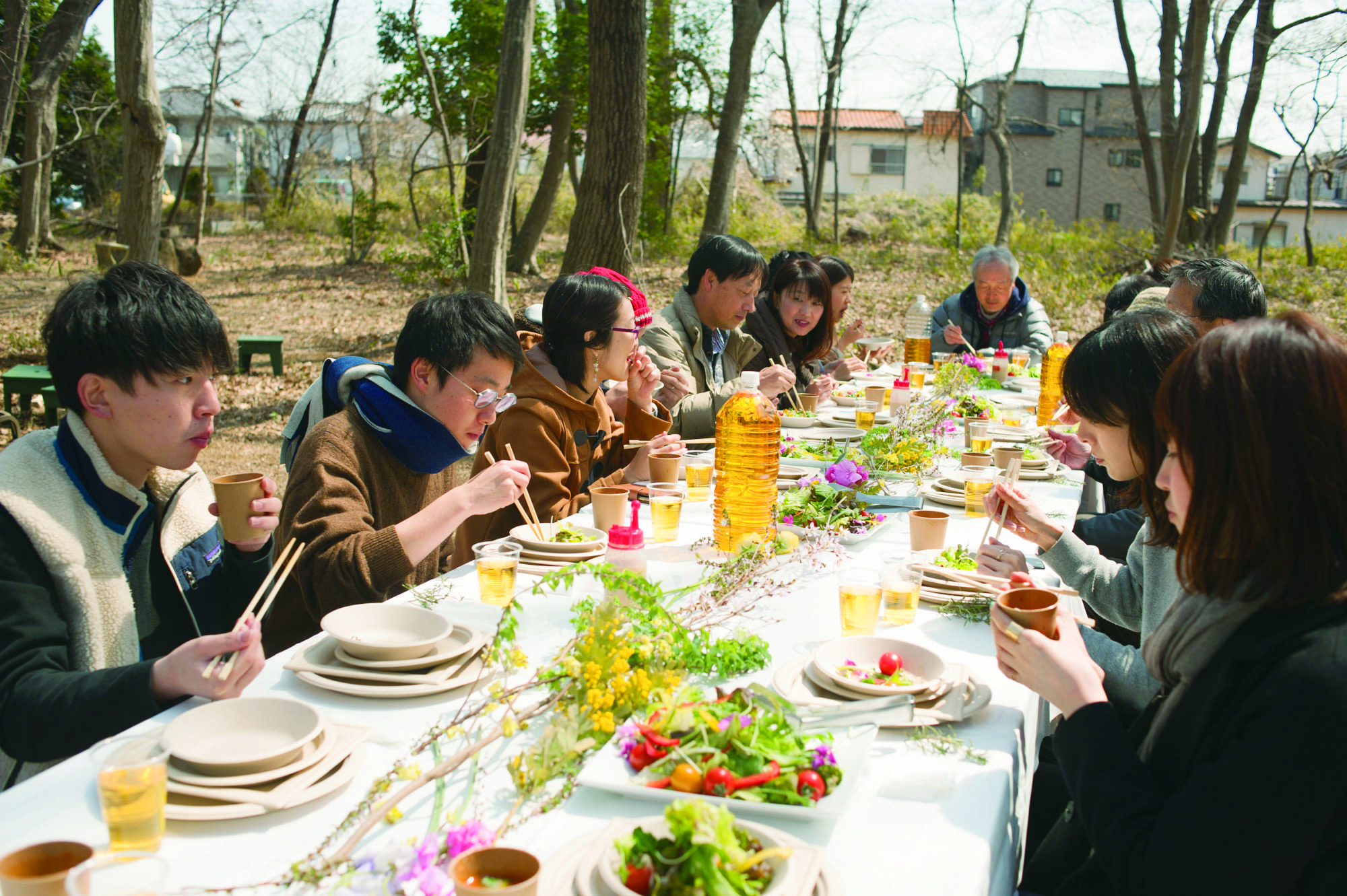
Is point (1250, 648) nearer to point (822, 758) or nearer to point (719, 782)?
point (822, 758)

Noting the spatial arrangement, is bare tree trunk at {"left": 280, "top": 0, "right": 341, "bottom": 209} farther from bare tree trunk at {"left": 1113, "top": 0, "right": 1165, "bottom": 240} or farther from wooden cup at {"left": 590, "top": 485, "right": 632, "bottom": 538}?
wooden cup at {"left": 590, "top": 485, "right": 632, "bottom": 538}

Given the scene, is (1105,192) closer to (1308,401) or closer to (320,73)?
(320,73)

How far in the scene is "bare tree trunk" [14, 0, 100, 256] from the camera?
858 cm

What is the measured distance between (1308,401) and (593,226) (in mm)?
6147

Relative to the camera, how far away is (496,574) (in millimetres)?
2166

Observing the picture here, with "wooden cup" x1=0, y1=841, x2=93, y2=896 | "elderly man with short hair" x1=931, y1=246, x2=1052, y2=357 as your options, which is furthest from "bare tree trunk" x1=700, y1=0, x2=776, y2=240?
"wooden cup" x1=0, y1=841, x2=93, y2=896

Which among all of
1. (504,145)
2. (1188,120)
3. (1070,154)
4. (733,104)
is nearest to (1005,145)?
(1188,120)

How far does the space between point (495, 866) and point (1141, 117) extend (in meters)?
17.8

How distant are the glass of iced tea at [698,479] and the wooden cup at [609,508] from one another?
46 cm

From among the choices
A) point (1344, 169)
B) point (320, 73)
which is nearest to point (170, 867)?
point (1344, 169)

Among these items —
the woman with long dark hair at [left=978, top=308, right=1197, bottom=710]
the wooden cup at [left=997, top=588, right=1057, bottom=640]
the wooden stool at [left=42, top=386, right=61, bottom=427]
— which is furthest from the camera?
the wooden stool at [left=42, top=386, right=61, bottom=427]

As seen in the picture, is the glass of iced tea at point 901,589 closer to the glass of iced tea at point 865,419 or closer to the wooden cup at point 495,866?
the wooden cup at point 495,866

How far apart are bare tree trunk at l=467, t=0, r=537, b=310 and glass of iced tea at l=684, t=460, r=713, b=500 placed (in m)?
3.77

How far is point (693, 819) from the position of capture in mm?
1036
